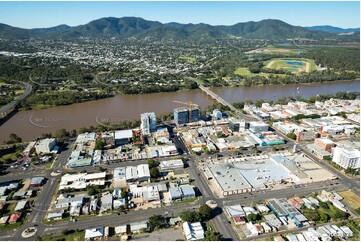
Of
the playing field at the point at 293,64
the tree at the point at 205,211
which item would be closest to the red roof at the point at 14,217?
the tree at the point at 205,211

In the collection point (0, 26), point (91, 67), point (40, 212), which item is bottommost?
point (40, 212)

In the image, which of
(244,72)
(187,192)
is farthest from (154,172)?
(244,72)

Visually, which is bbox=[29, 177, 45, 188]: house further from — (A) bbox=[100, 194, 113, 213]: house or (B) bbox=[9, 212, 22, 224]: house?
(A) bbox=[100, 194, 113, 213]: house

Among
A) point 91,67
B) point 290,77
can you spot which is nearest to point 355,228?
point 290,77

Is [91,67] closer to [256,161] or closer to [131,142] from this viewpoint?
[131,142]

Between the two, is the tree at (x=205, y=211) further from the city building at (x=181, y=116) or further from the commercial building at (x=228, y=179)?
the city building at (x=181, y=116)
